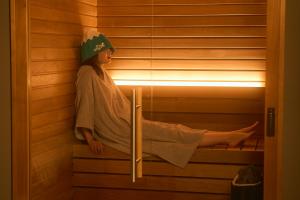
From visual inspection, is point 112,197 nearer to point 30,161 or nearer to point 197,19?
point 30,161

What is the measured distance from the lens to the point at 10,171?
3.89m

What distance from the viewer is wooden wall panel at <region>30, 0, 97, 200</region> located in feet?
13.9

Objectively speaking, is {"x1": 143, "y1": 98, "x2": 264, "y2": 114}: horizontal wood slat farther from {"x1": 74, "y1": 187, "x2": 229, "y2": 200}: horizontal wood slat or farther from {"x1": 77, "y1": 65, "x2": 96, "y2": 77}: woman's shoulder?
{"x1": 74, "y1": 187, "x2": 229, "y2": 200}: horizontal wood slat

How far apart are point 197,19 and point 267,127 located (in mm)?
1847

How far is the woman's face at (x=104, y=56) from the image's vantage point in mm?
4973

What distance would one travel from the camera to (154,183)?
15.5 ft

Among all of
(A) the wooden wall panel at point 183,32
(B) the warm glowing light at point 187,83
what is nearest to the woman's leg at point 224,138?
(B) the warm glowing light at point 187,83

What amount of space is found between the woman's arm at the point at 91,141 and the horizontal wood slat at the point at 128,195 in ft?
→ 1.05

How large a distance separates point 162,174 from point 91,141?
24.1 inches

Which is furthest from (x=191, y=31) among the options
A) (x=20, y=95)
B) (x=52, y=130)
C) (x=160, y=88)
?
(x=20, y=95)

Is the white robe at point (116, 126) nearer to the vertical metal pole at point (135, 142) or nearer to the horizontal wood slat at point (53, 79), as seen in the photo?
the horizontal wood slat at point (53, 79)

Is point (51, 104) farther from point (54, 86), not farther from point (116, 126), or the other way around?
point (116, 126)

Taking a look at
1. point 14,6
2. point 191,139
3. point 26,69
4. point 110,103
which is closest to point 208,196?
point 191,139

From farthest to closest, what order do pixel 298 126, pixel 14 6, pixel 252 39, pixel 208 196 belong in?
pixel 252 39 < pixel 208 196 < pixel 14 6 < pixel 298 126
